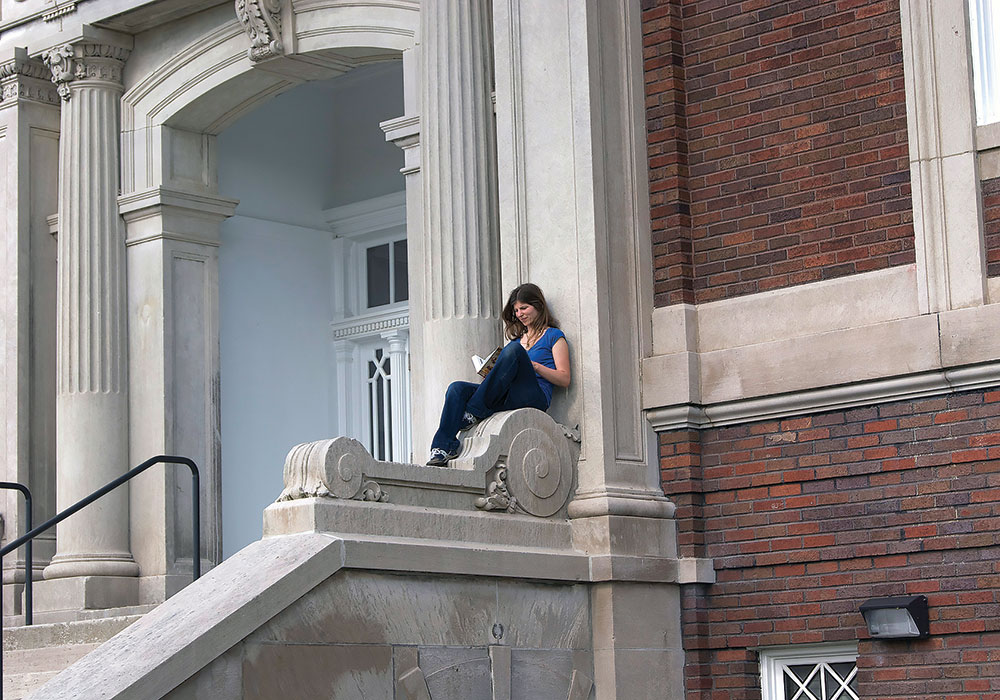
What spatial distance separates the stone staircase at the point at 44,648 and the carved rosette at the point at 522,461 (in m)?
2.46

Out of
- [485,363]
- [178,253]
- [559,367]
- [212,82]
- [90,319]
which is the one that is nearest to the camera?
[559,367]

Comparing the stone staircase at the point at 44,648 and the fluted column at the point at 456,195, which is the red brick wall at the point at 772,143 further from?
the stone staircase at the point at 44,648

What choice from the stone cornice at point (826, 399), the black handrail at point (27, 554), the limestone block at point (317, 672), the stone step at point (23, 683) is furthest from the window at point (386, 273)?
the limestone block at point (317, 672)

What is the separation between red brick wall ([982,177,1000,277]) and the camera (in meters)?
8.30

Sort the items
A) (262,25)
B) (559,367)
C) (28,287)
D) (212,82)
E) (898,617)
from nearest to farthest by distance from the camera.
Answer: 1. (898,617)
2. (559,367)
3. (262,25)
4. (212,82)
5. (28,287)

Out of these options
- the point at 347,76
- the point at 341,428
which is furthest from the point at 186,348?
the point at 347,76

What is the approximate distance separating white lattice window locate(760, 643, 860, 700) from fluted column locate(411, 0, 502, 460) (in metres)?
2.53

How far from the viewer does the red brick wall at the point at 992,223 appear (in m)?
8.30

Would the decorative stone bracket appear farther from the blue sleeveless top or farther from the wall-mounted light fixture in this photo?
the wall-mounted light fixture

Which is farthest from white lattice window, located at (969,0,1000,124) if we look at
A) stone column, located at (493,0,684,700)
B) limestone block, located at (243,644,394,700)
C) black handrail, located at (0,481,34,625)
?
black handrail, located at (0,481,34,625)

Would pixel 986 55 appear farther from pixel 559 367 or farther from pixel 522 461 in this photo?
pixel 522 461

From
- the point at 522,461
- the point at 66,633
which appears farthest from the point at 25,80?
the point at 522,461

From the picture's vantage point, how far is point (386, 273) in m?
14.8

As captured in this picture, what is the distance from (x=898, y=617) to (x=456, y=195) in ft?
12.6
